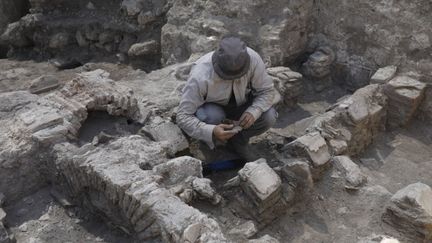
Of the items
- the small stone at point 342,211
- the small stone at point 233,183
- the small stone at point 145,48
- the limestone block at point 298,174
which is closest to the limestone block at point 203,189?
the small stone at point 233,183

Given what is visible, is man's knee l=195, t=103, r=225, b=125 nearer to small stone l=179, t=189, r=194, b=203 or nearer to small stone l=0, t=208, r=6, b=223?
small stone l=179, t=189, r=194, b=203

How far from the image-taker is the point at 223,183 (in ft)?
13.6

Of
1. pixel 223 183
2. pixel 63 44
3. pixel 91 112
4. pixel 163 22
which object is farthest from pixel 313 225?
pixel 63 44

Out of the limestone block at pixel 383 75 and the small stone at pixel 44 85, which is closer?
the limestone block at pixel 383 75

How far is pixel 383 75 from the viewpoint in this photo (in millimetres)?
5059

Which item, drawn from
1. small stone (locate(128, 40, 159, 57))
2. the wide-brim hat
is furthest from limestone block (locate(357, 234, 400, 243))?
small stone (locate(128, 40, 159, 57))

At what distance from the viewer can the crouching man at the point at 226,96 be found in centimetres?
370

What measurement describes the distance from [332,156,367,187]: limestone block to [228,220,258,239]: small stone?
106 centimetres

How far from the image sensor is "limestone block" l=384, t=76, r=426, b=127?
491cm

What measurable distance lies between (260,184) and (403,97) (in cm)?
226

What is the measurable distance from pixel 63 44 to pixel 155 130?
4265mm

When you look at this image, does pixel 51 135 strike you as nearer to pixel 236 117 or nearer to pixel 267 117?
pixel 236 117

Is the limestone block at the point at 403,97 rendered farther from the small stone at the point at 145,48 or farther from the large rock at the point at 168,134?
the small stone at the point at 145,48

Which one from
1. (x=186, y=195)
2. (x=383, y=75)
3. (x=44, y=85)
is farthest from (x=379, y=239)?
(x=44, y=85)
